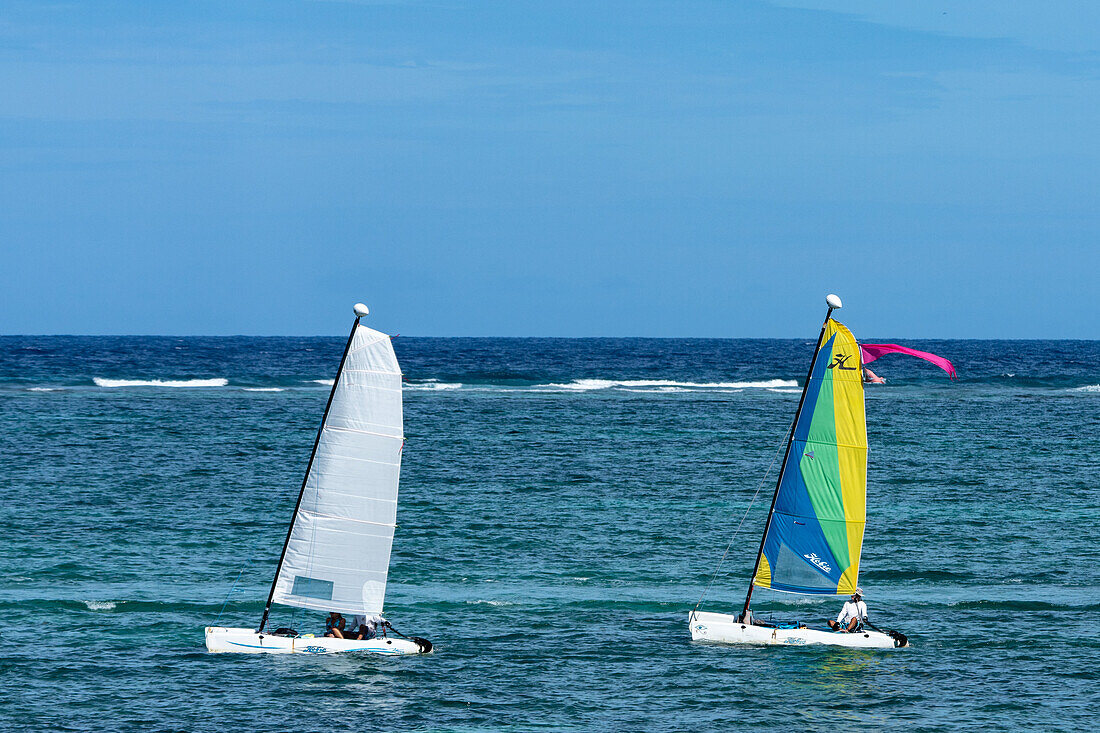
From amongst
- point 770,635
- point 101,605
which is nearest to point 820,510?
point 770,635

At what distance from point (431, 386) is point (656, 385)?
81.4 feet

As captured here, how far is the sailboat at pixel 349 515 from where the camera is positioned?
99.8ft

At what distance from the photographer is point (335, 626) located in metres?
32.0

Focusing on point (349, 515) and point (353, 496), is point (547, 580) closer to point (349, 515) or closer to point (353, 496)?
point (349, 515)

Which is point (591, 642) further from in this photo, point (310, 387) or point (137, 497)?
point (310, 387)

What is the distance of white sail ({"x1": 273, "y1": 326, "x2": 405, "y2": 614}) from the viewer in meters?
30.4

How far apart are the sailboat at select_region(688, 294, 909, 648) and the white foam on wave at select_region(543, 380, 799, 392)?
3809 inches

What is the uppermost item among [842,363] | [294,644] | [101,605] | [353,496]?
[842,363]

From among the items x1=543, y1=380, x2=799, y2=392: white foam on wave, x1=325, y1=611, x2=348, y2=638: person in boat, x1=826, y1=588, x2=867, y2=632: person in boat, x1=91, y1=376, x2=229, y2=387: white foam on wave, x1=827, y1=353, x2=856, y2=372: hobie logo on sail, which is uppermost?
x1=827, y1=353, x2=856, y2=372: hobie logo on sail

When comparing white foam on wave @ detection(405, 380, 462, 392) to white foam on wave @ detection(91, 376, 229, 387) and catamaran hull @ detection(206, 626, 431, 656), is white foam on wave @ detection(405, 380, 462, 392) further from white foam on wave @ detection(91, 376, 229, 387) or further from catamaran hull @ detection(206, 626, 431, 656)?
catamaran hull @ detection(206, 626, 431, 656)

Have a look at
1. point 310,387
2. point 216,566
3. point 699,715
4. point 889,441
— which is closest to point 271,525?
point 216,566

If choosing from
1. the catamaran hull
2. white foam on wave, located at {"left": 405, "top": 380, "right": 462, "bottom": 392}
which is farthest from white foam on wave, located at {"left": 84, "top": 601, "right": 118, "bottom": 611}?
white foam on wave, located at {"left": 405, "top": 380, "right": 462, "bottom": 392}

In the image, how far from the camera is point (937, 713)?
28188 millimetres

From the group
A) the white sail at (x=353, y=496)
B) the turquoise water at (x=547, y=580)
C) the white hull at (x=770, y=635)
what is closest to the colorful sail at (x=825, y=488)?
the white hull at (x=770, y=635)
